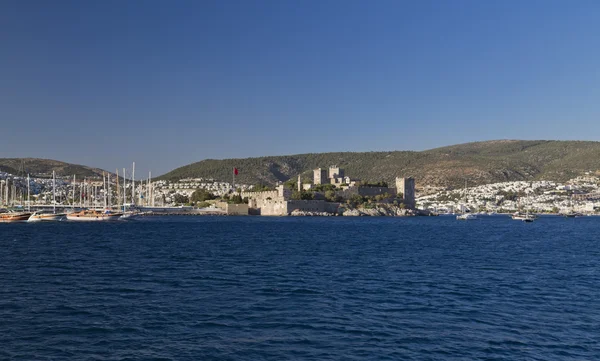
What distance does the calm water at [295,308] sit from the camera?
10.3 meters

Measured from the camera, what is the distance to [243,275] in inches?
744

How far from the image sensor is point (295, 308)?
1357 centimetres

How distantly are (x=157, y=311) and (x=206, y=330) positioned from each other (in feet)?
6.60

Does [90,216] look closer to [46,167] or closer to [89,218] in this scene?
[89,218]

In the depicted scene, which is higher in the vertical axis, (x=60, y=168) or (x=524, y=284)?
(x=60, y=168)

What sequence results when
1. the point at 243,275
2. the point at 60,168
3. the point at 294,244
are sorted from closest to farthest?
1. the point at 243,275
2. the point at 294,244
3. the point at 60,168

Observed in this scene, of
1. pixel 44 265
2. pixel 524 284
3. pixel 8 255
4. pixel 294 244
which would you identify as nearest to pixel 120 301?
pixel 44 265

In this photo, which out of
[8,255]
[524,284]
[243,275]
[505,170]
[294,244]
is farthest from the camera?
[505,170]

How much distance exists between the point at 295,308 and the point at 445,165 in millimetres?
155278

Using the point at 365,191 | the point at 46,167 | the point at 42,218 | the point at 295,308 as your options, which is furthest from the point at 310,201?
the point at 46,167

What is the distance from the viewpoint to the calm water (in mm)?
10258

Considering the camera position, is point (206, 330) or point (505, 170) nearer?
point (206, 330)

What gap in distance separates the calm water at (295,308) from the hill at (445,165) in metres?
132

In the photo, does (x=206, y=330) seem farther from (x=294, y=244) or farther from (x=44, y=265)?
(x=294, y=244)
